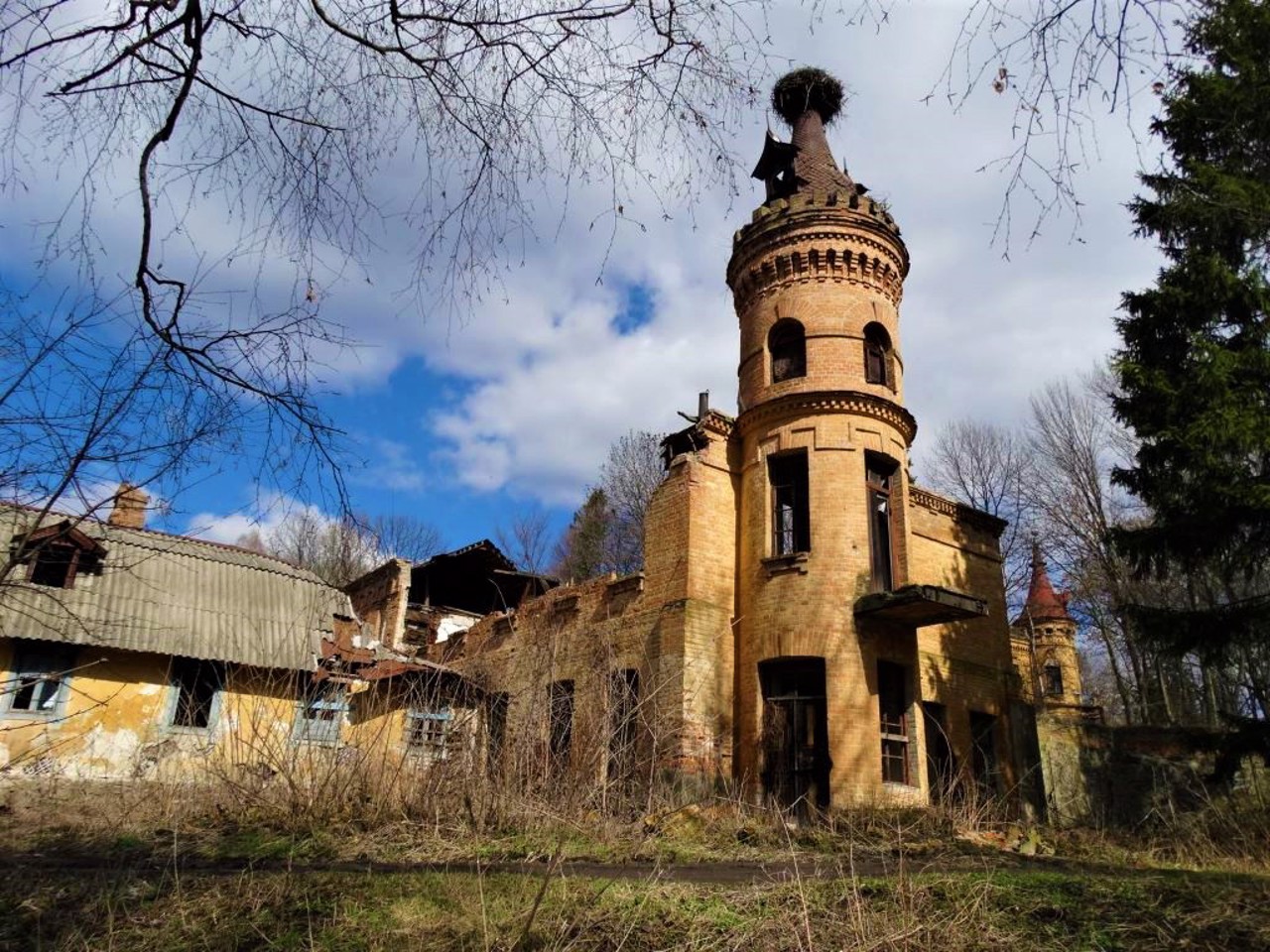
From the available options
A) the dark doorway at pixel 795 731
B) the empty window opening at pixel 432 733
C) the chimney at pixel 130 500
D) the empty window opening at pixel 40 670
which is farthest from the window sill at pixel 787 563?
the empty window opening at pixel 40 670

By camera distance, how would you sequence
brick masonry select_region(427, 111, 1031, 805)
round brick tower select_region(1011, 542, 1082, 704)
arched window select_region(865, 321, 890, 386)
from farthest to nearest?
round brick tower select_region(1011, 542, 1082, 704)
arched window select_region(865, 321, 890, 386)
brick masonry select_region(427, 111, 1031, 805)

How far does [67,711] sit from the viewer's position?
1697 centimetres

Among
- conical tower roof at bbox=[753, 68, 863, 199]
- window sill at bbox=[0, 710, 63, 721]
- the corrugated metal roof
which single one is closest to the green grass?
the corrugated metal roof

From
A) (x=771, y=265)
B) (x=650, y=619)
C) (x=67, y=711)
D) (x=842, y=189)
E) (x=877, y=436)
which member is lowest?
(x=67, y=711)

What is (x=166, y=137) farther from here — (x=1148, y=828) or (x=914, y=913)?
(x=1148, y=828)

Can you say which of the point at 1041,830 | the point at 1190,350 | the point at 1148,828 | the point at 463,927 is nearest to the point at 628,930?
the point at 463,927

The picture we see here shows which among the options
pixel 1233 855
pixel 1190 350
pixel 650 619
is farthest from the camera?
pixel 650 619

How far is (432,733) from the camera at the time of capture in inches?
316

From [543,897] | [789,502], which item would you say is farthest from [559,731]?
[789,502]

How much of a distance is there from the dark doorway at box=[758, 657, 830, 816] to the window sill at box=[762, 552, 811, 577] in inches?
62.1

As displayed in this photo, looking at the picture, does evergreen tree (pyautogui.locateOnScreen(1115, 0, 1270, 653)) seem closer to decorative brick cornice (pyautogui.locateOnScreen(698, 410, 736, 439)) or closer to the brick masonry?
the brick masonry

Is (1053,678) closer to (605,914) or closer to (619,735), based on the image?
(619,735)

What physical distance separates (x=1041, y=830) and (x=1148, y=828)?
6.77 feet

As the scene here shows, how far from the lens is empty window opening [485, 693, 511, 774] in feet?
24.9
